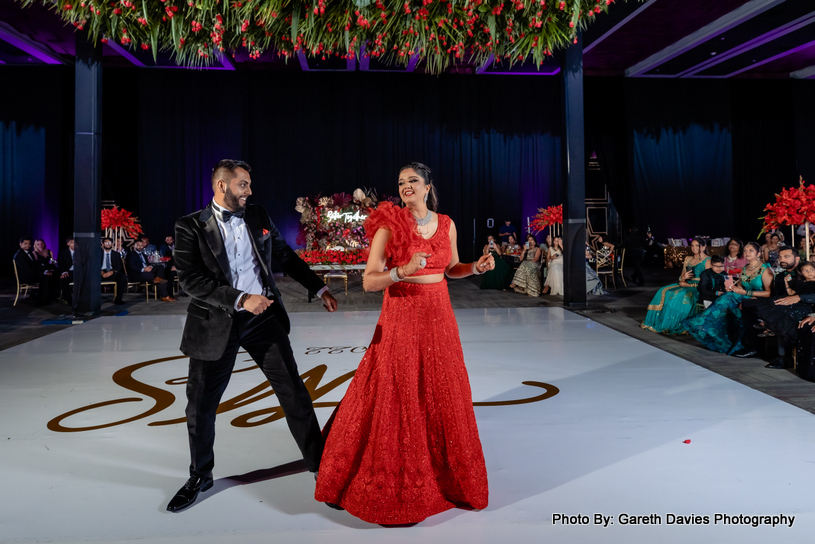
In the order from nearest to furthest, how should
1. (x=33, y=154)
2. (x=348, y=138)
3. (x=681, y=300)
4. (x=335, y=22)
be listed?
1. (x=335, y=22)
2. (x=681, y=300)
3. (x=33, y=154)
4. (x=348, y=138)

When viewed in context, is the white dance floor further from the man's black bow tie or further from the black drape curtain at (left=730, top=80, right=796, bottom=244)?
the black drape curtain at (left=730, top=80, right=796, bottom=244)

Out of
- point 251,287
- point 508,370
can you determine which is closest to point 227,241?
point 251,287

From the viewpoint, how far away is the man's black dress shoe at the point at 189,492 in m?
2.41

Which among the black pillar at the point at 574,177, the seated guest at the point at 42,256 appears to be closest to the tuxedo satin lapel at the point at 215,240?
the black pillar at the point at 574,177

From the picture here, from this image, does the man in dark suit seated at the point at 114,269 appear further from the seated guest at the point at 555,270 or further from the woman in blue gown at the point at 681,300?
the woman in blue gown at the point at 681,300

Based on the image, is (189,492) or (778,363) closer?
(189,492)

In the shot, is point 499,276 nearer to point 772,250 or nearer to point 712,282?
point 772,250

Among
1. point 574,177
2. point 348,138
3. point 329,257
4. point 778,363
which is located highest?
point 348,138

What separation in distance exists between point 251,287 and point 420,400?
85cm

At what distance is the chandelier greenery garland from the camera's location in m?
2.28

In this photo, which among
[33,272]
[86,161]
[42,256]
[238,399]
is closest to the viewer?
[238,399]

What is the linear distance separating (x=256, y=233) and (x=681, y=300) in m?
5.33

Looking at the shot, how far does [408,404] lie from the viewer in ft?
7.64

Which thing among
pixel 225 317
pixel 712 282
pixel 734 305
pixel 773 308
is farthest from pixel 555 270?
pixel 225 317
